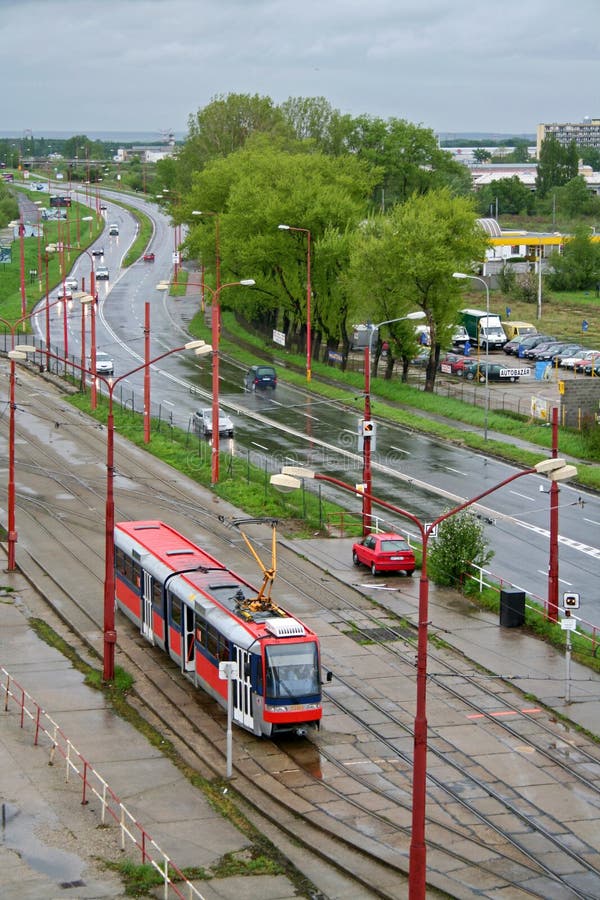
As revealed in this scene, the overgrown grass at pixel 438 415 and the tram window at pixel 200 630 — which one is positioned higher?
the tram window at pixel 200 630

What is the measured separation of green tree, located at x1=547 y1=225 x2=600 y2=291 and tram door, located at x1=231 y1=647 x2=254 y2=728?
105 metres

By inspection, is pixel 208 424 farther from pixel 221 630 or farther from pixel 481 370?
pixel 221 630

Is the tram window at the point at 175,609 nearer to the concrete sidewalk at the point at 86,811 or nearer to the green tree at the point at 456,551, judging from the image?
the concrete sidewalk at the point at 86,811

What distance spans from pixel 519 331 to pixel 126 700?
71771 mm

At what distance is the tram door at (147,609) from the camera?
37.7 metres

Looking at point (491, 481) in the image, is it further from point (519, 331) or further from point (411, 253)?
point (519, 331)

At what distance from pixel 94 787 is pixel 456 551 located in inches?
707

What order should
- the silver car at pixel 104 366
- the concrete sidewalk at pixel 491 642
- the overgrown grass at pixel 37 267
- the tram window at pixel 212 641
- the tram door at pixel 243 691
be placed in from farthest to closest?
the overgrown grass at pixel 37 267 → the silver car at pixel 104 366 → the concrete sidewalk at pixel 491 642 → the tram window at pixel 212 641 → the tram door at pixel 243 691

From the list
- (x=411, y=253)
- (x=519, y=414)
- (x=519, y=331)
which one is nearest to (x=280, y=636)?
(x=519, y=414)

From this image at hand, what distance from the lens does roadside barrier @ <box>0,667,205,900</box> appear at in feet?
79.2

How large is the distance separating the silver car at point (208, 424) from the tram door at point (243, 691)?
36009 millimetres

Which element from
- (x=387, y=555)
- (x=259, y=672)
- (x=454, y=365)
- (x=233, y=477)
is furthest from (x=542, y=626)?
(x=454, y=365)

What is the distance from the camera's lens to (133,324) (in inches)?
4181

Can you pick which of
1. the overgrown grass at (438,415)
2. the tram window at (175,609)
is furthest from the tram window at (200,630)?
the overgrown grass at (438,415)
